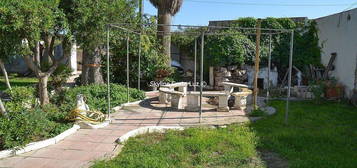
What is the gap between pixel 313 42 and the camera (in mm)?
12188

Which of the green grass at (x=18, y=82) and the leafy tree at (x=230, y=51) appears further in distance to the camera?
the green grass at (x=18, y=82)

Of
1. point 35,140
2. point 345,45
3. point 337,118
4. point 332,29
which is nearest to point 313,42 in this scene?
point 332,29

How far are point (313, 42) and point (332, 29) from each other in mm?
1566

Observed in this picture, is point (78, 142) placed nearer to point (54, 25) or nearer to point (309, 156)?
point (54, 25)

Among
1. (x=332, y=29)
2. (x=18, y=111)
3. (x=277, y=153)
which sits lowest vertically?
(x=277, y=153)

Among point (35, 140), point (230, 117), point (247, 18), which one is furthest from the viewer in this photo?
point (247, 18)

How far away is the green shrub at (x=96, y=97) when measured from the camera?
7.36m

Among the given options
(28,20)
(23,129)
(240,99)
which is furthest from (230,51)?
(23,129)

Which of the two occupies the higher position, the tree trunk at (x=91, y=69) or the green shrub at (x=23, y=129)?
the tree trunk at (x=91, y=69)

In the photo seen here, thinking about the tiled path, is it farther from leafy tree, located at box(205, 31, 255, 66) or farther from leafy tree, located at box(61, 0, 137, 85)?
leafy tree, located at box(205, 31, 255, 66)

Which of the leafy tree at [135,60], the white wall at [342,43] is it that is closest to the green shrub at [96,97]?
the leafy tree at [135,60]

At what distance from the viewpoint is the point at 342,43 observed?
9859 millimetres

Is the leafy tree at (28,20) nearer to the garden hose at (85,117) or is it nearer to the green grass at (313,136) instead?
the garden hose at (85,117)

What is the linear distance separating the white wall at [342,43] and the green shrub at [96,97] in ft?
20.5
